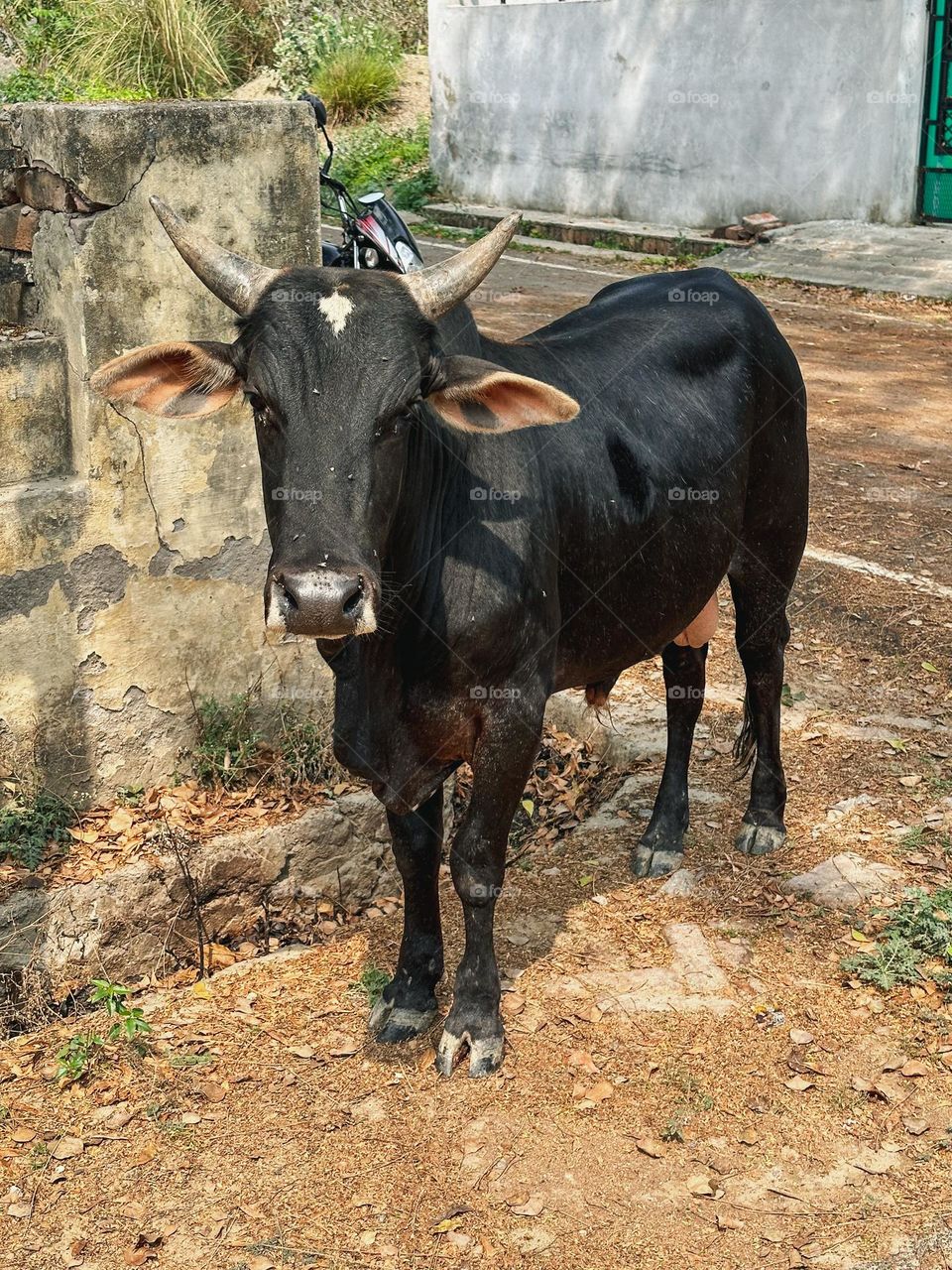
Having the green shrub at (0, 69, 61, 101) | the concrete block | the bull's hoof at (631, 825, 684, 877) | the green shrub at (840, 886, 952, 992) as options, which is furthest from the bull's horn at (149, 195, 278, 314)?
the green shrub at (0, 69, 61, 101)

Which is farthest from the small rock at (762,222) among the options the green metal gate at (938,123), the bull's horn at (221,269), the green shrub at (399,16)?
the bull's horn at (221,269)

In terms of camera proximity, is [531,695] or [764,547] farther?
[764,547]

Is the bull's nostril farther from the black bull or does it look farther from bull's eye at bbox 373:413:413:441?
bull's eye at bbox 373:413:413:441

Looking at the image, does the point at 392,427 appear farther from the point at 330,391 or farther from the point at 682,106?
the point at 682,106

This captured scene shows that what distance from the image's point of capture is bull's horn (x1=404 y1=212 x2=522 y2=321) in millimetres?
3635

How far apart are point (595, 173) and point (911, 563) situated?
12.5 meters

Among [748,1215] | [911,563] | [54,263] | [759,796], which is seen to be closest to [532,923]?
[759,796]

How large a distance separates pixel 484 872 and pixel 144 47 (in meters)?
12.7

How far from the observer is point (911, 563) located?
734 cm

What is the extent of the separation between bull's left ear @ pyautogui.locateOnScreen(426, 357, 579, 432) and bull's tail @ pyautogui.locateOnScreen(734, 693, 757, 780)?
2.08 metres

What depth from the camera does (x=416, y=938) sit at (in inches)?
174

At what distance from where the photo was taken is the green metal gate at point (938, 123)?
14438 mm

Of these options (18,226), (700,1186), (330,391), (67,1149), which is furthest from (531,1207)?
(18,226)

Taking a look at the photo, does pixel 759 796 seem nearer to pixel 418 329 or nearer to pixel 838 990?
pixel 838 990
